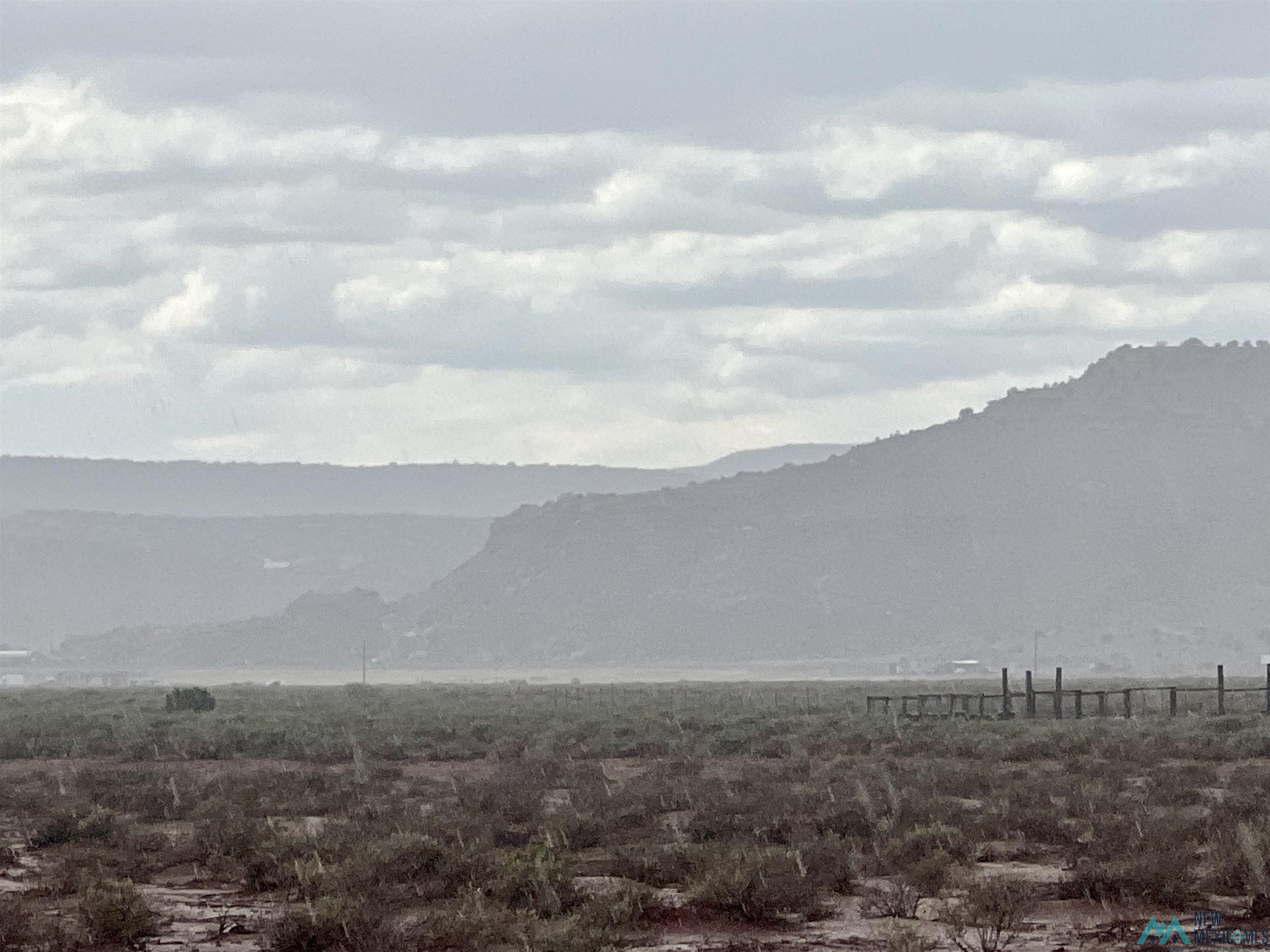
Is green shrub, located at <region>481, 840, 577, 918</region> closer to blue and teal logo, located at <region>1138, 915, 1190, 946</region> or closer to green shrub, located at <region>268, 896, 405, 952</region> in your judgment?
green shrub, located at <region>268, 896, 405, 952</region>

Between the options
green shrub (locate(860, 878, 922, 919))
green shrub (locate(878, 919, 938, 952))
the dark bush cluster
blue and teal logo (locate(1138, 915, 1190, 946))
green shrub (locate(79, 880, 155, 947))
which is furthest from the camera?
green shrub (locate(860, 878, 922, 919))

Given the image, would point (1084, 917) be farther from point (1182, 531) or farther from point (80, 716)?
point (1182, 531)

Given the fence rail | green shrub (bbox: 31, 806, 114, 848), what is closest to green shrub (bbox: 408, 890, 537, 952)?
green shrub (bbox: 31, 806, 114, 848)

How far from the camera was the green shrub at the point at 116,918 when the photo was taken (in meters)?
15.9

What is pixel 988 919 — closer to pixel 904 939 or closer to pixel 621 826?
pixel 904 939

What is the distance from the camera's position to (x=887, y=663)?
577ft

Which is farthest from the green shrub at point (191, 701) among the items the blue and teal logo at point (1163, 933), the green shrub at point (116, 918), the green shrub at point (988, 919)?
the blue and teal logo at point (1163, 933)

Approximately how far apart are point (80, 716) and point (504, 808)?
1352 inches

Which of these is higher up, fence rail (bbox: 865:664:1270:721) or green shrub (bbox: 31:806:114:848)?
fence rail (bbox: 865:664:1270:721)

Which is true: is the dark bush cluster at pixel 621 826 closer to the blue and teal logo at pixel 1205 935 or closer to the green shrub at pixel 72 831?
the green shrub at pixel 72 831

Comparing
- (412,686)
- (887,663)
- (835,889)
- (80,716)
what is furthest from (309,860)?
(887,663)

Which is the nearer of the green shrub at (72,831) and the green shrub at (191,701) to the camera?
the green shrub at (72,831)

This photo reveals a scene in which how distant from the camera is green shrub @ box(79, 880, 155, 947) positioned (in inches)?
624

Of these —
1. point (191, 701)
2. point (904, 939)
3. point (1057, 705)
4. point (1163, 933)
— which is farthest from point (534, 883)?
point (191, 701)
